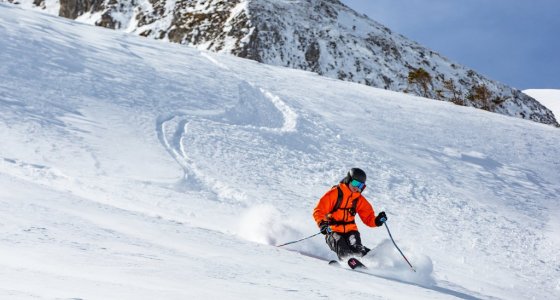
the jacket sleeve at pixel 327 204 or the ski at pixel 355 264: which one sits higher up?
the jacket sleeve at pixel 327 204

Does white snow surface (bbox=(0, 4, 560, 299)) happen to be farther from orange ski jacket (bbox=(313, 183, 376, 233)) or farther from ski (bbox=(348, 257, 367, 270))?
orange ski jacket (bbox=(313, 183, 376, 233))

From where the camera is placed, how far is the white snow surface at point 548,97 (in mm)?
77250

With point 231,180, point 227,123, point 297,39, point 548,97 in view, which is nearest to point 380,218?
point 231,180

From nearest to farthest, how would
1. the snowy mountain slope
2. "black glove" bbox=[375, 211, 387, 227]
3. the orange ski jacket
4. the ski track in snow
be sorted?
"black glove" bbox=[375, 211, 387, 227], the orange ski jacket, the ski track in snow, the snowy mountain slope

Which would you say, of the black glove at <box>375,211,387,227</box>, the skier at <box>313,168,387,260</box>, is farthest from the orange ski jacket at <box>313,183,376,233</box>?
the black glove at <box>375,211,387,227</box>

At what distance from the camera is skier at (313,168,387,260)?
5.91 metres

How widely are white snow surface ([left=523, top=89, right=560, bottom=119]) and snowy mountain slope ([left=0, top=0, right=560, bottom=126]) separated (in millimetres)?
16118

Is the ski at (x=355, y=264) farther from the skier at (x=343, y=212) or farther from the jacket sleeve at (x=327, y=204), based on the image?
the jacket sleeve at (x=327, y=204)

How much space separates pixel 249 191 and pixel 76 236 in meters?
4.81

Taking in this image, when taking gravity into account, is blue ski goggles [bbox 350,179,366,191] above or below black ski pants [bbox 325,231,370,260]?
above

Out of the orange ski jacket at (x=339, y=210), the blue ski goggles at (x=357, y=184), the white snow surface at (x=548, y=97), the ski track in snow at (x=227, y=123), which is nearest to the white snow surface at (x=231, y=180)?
the ski track in snow at (x=227, y=123)

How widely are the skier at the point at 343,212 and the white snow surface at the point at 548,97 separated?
3050 inches

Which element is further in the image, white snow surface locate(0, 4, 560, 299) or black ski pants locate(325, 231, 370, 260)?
black ski pants locate(325, 231, 370, 260)

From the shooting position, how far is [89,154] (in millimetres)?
8469
